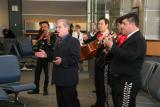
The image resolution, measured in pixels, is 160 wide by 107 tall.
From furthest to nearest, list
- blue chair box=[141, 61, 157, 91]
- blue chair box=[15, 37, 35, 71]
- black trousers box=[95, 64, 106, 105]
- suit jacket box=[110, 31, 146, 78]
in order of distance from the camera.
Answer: blue chair box=[15, 37, 35, 71]
black trousers box=[95, 64, 106, 105]
blue chair box=[141, 61, 157, 91]
suit jacket box=[110, 31, 146, 78]

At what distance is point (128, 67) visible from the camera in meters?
4.20

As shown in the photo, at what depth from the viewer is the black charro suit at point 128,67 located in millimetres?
4133

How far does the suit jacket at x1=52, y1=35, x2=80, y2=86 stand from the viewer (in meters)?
5.15

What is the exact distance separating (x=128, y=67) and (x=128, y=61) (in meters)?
0.07

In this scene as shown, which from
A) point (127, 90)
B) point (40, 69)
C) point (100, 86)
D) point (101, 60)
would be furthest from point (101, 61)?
point (40, 69)

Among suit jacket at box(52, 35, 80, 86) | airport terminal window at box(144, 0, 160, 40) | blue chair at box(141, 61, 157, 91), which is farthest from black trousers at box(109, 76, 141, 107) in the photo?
airport terminal window at box(144, 0, 160, 40)

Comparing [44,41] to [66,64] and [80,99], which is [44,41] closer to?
[80,99]

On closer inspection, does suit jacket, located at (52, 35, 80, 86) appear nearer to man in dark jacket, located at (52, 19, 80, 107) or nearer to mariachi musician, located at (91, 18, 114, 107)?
man in dark jacket, located at (52, 19, 80, 107)

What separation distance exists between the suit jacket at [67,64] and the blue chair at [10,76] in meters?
1.19

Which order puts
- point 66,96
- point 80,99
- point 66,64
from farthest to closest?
point 80,99 → point 66,96 → point 66,64

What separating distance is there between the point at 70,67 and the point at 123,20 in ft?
4.14

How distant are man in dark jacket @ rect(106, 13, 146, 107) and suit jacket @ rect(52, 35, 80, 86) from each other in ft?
3.12

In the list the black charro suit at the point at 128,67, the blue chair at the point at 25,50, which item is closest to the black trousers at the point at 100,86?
the black charro suit at the point at 128,67

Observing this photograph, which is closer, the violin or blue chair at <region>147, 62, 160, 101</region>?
blue chair at <region>147, 62, 160, 101</region>
